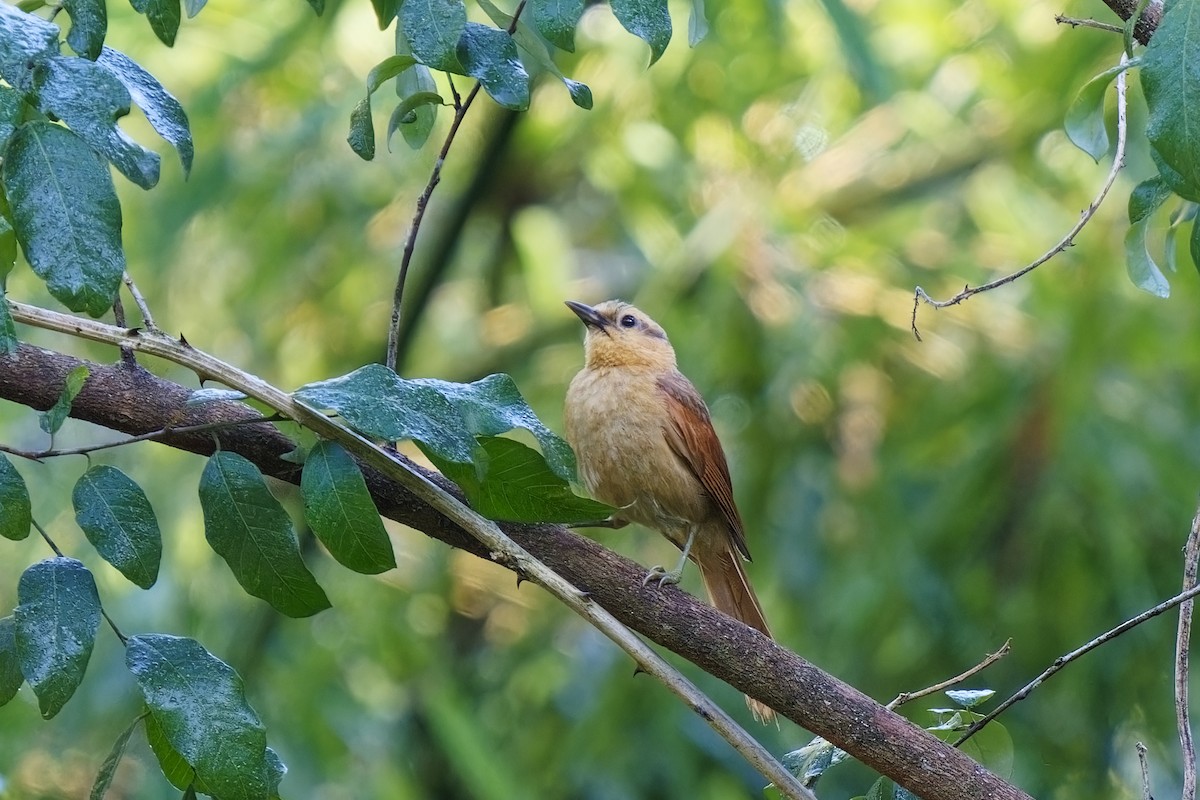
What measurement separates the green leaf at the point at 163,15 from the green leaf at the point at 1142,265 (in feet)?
5.51

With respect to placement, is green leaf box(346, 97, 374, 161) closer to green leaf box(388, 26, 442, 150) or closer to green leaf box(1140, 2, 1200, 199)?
green leaf box(388, 26, 442, 150)

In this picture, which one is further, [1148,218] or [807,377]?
[807,377]

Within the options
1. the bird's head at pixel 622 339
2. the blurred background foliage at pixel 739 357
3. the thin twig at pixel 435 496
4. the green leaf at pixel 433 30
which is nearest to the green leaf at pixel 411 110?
the green leaf at pixel 433 30

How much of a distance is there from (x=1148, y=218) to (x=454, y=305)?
5.70 m

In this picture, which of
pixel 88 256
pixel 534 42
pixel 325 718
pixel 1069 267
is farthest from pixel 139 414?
pixel 1069 267

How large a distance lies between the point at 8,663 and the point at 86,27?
0.97 m

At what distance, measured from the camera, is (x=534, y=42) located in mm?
2521

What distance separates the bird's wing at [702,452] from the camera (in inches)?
182

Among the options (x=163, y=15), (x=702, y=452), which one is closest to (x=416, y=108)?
(x=163, y=15)

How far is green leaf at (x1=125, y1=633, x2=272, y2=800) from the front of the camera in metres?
2.00

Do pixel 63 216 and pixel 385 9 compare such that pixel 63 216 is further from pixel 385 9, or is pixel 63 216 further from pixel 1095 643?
pixel 1095 643

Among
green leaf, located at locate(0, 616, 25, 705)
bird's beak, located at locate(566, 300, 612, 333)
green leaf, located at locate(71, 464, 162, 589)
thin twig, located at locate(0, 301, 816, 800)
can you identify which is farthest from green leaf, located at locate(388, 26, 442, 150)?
bird's beak, located at locate(566, 300, 612, 333)

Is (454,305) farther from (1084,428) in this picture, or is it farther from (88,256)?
(88,256)

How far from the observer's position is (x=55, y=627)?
2.03m
